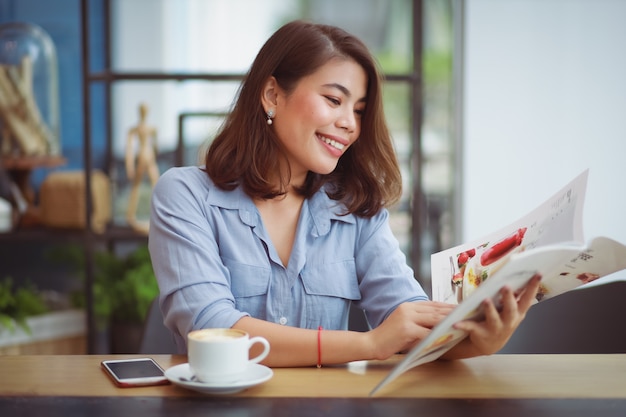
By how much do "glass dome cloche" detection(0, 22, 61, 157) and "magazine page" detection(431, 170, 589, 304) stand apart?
2771 mm

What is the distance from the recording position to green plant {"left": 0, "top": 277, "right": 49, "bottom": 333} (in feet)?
11.1

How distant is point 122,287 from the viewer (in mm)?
3498

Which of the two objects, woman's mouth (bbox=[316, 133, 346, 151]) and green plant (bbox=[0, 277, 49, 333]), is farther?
green plant (bbox=[0, 277, 49, 333])

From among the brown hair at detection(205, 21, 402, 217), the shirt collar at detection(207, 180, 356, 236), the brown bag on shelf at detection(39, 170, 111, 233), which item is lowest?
the brown bag on shelf at detection(39, 170, 111, 233)

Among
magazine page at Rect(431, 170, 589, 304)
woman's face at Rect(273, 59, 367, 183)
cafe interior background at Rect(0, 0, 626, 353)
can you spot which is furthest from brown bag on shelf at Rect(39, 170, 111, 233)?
magazine page at Rect(431, 170, 589, 304)

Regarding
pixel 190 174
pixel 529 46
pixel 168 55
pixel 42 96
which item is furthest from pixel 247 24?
pixel 190 174

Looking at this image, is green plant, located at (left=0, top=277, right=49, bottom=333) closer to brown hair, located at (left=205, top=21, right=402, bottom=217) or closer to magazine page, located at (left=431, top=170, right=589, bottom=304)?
brown hair, located at (left=205, top=21, right=402, bottom=217)

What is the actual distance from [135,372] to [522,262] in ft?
2.09

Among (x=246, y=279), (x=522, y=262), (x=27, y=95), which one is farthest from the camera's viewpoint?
(x=27, y=95)

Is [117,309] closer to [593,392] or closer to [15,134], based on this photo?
[15,134]

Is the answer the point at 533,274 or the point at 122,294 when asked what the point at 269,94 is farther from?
the point at 122,294

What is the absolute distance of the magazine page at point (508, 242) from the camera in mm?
1267

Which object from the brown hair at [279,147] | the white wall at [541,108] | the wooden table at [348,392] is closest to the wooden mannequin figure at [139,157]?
the white wall at [541,108]

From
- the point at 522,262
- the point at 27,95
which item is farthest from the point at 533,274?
the point at 27,95
